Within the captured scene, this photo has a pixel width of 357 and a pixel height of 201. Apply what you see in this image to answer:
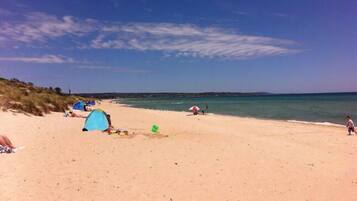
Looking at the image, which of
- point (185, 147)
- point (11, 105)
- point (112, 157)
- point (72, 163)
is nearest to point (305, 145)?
point (185, 147)

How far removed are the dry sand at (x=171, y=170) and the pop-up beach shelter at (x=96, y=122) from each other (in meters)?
3.67

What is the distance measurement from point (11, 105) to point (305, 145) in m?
19.4

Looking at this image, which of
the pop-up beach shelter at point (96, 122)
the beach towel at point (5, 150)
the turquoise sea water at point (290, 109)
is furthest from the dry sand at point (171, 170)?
the turquoise sea water at point (290, 109)

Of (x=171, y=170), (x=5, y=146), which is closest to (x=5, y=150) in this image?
(x=5, y=146)

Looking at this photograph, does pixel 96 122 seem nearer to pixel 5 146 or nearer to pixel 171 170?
pixel 5 146

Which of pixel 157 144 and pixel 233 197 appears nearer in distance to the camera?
pixel 233 197

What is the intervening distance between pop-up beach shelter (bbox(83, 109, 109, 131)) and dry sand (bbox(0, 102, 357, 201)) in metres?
3.67

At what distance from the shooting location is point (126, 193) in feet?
27.4

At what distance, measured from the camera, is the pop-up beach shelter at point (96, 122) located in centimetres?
2023

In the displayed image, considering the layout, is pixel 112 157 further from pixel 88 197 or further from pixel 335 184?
pixel 335 184

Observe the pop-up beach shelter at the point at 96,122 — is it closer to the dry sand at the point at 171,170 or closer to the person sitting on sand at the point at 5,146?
the dry sand at the point at 171,170

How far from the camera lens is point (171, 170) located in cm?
1058

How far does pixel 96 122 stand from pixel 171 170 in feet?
35.9

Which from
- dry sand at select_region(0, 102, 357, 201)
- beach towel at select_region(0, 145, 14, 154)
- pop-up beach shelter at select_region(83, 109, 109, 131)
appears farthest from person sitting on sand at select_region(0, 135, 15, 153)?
pop-up beach shelter at select_region(83, 109, 109, 131)
